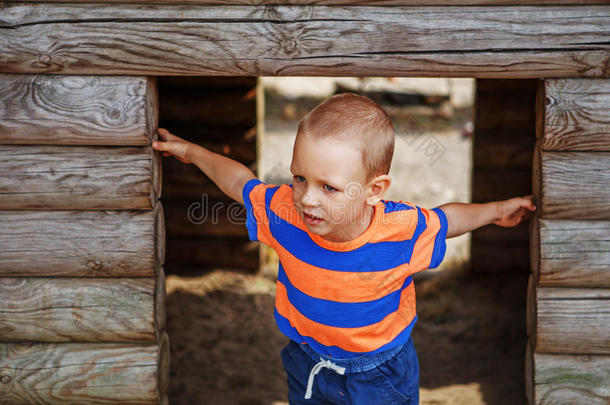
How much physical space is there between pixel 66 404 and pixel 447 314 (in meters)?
2.77

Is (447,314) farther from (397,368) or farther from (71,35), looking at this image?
(71,35)

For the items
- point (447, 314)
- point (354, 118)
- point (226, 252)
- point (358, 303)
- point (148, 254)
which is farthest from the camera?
point (226, 252)

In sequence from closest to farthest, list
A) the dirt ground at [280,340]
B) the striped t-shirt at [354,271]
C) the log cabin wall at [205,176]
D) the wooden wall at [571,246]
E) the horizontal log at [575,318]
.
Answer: the striped t-shirt at [354,271] → the wooden wall at [571,246] → the horizontal log at [575,318] → the dirt ground at [280,340] → the log cabin wall at [205,176]

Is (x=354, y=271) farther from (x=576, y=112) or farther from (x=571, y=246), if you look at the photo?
(x=576, y=112)

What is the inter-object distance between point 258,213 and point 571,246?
118 centimetres

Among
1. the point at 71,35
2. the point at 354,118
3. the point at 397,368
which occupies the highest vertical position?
the point at 71,35

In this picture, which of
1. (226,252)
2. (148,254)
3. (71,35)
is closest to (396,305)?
(148,254)

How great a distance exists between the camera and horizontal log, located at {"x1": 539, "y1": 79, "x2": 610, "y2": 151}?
2238mm

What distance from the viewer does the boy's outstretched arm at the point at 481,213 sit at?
7.50ft

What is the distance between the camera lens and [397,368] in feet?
7.41

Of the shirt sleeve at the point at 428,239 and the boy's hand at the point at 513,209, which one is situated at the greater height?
the boy's hand at the point at 513,209

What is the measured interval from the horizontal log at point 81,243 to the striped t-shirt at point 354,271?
49 centimetres

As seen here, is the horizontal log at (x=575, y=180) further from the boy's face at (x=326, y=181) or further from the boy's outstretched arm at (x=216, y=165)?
the boy's outstretched arm at (x=216, y=165)

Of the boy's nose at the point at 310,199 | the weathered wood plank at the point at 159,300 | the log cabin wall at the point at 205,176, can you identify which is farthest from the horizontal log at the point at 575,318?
the log cabin wall at the point at 205,176
